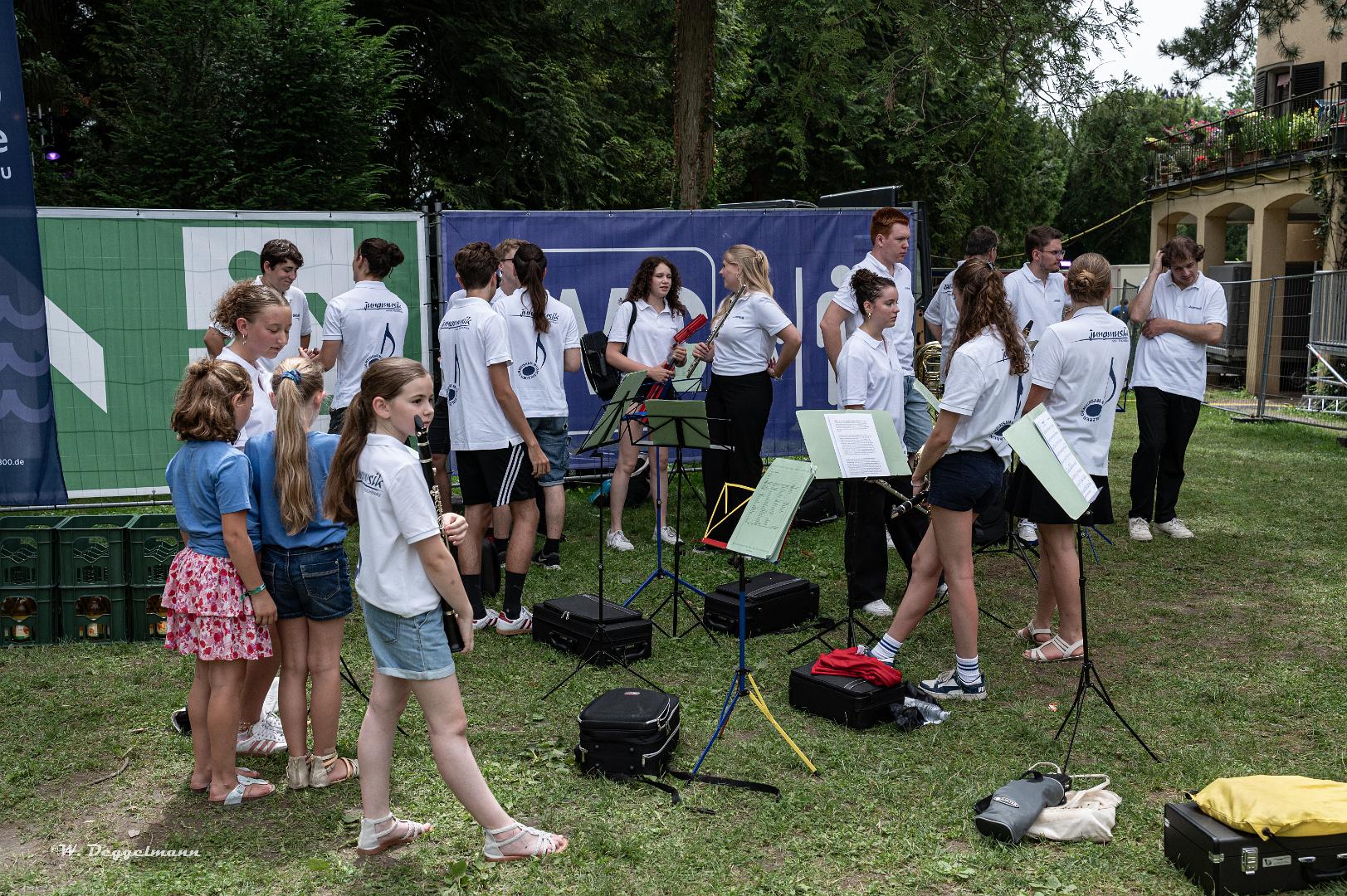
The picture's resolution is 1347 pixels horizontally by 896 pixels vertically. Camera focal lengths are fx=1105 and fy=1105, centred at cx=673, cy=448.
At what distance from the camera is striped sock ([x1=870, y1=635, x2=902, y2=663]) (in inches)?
203

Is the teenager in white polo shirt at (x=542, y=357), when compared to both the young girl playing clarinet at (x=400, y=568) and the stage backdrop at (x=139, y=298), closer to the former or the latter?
the stage backdrop at (x=139, y=298)

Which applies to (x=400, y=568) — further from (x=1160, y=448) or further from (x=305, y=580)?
(x=1160, y=448)

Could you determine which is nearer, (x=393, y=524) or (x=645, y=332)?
(x=393, y=524)

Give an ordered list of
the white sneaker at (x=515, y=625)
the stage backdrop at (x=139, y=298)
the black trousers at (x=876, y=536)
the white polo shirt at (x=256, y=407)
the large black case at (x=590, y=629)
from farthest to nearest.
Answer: the stage backdrop at (x=139, y=298)
the black trousers at (x=876, y=536)
the white sneaker at (x=515, y=625)
the large black case at (x=590, y=629)
the white polo shirt at (x=256, y=407)

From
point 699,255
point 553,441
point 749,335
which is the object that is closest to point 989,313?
point 749,335

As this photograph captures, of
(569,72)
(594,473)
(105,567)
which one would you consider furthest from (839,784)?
(569,72)

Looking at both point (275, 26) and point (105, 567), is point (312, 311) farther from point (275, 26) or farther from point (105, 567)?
point (275, 26)

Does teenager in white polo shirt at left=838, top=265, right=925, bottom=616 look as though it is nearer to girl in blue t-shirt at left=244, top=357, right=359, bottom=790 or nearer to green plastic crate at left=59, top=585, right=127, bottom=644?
girl in blue t-shirt at left=244, top=357, right=359, bottom=790

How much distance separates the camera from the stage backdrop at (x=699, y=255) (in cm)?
960

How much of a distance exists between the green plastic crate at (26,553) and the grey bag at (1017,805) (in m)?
4.86

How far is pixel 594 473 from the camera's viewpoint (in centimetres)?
1006

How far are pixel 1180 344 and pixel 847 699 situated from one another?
4.70m

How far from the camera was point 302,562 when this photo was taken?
13.3ft

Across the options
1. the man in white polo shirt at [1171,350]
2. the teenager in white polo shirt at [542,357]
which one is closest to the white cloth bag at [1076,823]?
the teenager in white polo shirt at [542,357]
